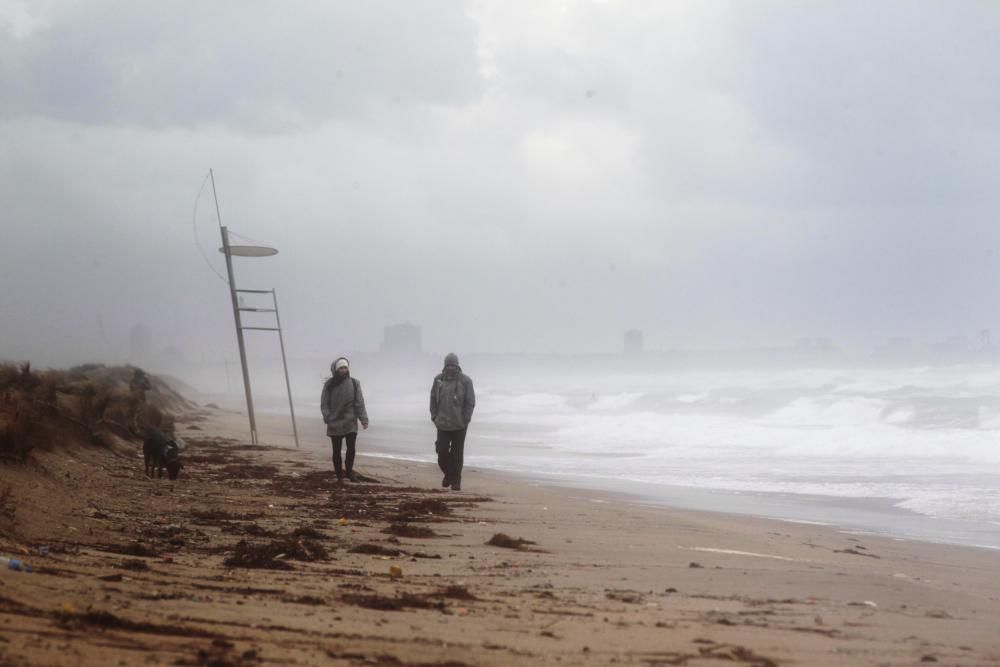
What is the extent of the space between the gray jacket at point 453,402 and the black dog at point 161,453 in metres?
3.30

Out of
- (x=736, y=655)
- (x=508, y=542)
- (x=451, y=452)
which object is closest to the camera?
(x=736, y=655)

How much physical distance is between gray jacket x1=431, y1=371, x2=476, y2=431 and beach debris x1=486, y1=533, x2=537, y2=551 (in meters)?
4.85

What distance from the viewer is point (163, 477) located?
12.0 m

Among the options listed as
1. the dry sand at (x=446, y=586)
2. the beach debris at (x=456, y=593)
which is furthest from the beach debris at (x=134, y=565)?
the beach debris at (x=456, y=593)

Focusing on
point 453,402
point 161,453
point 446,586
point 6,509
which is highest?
point 453,402

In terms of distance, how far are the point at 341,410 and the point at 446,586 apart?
7.56 metres

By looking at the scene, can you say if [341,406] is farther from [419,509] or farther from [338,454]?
[419,509]

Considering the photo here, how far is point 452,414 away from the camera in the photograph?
511 inches

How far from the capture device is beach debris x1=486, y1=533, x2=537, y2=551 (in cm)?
782

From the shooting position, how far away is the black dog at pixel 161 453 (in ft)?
38.4

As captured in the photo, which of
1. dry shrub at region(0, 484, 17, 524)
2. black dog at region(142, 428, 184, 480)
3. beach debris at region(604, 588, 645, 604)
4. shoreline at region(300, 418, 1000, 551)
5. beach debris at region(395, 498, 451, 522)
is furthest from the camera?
black dog at region(142, 428, 184, 480)

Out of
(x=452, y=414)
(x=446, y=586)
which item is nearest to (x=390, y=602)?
(x=446, y=586)

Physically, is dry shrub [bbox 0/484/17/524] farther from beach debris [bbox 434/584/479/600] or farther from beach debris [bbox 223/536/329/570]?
beach debris [bbox 434/584/479/600]

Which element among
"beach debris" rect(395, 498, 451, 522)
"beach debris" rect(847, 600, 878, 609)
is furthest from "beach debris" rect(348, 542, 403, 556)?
"beach debris" rect(847, 600, 878, 609)
